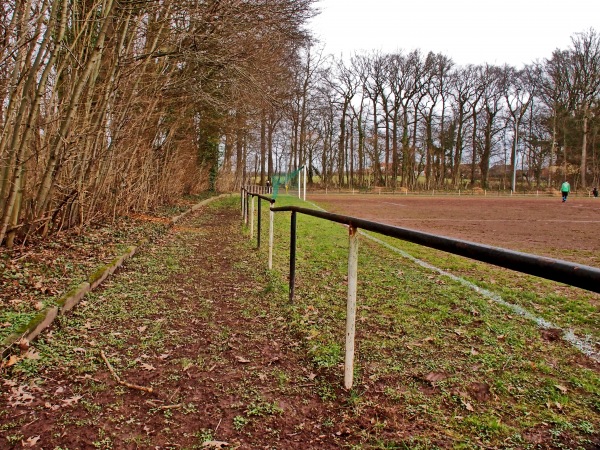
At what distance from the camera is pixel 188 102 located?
14273 millimetres

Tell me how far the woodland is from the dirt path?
91.0 inches

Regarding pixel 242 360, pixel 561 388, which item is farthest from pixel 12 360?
pixel 561 388

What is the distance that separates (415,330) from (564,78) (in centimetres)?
5122

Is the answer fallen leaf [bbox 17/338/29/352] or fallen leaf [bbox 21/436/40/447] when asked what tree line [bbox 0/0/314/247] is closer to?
fallen leaf [bbox 17/338/29/352]

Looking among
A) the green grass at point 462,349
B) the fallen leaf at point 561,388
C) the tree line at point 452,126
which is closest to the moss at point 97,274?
the green grass at point 462,349

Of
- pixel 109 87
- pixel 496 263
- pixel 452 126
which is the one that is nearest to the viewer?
pixel 496 263

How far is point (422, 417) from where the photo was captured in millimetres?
2379

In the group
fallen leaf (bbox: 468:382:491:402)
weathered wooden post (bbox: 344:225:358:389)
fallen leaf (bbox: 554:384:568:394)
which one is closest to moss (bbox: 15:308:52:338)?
weathered wooden post (bbox: 344:225:358:389)

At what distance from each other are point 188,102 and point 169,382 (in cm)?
1283

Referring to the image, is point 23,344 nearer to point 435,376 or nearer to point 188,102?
point 435,376

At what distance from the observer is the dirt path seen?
221cm

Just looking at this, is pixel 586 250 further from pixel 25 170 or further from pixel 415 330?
pixel 25 170

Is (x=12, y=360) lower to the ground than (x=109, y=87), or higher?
lower

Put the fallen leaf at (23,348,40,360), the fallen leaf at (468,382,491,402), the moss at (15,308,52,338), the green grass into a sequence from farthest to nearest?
the moss at (15,308,52,338)
the fallen leaf at (23,348,40,360)
the fallen leaf at (468,382,491,402)
the green grass
